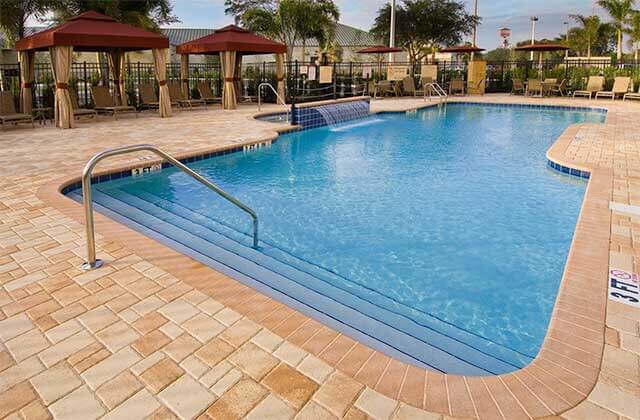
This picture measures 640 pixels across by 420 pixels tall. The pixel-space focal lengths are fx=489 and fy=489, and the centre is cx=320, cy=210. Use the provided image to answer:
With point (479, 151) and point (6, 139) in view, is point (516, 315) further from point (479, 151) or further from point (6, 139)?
point (6, 139)

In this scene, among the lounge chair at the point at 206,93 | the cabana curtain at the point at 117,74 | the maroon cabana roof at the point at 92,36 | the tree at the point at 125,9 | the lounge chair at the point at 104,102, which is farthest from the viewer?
the tree at the point at 125,9

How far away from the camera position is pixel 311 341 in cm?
260

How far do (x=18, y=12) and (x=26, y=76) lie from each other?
5.17 meters

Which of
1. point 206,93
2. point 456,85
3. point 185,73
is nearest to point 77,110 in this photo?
point 185,73

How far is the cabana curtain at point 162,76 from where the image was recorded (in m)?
12.5

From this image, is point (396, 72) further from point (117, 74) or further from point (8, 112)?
point (8, 112)

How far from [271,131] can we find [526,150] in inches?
208

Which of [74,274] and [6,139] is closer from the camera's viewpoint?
[74,274]

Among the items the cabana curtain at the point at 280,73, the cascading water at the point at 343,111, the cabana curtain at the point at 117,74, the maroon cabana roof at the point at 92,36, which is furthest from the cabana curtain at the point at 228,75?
the cascading water at the point at 343,111

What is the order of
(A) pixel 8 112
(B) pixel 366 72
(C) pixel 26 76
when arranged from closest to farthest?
(A) pixel 8 112
(C) pixel 26 76
(B) pixel 366 72

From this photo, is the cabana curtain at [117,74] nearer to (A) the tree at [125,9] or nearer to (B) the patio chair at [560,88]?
(A) the tree at [125,9]

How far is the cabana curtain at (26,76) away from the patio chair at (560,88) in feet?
59.9

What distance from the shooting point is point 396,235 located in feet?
16.4

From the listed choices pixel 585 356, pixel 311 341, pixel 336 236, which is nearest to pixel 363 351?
pixel 311 341
